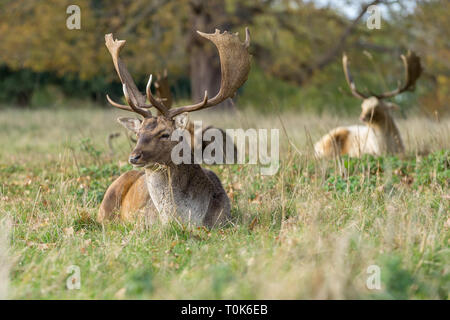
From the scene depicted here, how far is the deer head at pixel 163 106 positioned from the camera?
5.00 metres

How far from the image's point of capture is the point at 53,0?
1727 cm

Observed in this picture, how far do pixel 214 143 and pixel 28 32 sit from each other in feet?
40.2

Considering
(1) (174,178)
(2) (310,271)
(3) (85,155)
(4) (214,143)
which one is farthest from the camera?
(3) (85,155)

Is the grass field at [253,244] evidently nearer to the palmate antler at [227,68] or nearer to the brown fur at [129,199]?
the brown fur at [129,199]

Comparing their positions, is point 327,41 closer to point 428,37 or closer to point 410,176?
point 428,37

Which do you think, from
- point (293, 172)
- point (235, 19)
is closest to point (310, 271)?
point (293, 172)

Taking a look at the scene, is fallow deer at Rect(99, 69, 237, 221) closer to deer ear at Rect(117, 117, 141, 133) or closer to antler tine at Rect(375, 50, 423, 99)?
deer ear at Rect(117, 117, 141, 133)

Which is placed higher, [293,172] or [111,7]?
[111,7]

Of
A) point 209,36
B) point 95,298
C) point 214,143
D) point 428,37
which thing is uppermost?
point 428,37

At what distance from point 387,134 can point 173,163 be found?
4.88 meters

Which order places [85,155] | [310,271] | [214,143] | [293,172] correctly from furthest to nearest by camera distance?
[85,155], [214,143], [293,172], [310,271]

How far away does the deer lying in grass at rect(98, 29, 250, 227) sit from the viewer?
5.08 meters

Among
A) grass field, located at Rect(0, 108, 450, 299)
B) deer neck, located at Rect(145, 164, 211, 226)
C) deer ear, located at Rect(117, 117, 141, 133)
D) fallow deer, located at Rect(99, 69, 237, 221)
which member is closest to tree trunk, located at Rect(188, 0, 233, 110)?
grass field, located at Rect(0, 108, 450, 299)

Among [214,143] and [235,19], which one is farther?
[235,19]
